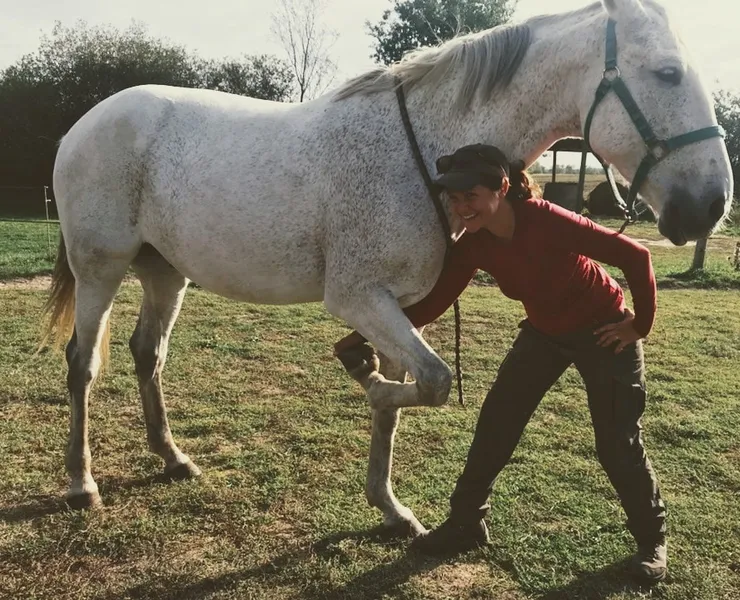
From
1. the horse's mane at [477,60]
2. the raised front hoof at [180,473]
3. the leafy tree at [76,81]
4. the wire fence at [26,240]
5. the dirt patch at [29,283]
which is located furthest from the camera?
the leafy tree at [76,81]

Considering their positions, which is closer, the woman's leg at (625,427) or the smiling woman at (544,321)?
the smiling woman at (544,321)


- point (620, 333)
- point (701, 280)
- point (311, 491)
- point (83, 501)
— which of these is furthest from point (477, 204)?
point (701, 280)

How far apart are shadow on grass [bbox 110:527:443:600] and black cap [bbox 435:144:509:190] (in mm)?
1689

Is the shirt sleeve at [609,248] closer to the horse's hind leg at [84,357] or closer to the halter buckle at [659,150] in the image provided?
the halter buckle at [659,150]

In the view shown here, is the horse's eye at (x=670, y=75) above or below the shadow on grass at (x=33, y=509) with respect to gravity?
above

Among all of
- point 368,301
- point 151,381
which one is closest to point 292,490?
point 151,381

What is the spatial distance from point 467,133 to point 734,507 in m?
2.53

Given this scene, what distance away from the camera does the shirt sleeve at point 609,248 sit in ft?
7.38

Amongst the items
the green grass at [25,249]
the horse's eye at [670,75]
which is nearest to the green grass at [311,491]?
the horse's eye at [670,75]

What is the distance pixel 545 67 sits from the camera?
7.09 ft

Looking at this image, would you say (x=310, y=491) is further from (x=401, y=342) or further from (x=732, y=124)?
(x=732, y=124)

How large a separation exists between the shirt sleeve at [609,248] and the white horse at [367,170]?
0.79ft

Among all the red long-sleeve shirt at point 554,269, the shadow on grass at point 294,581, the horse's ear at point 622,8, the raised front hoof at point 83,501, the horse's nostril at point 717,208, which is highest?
the horse's ear at point 622,8

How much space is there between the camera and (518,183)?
2330 mm
